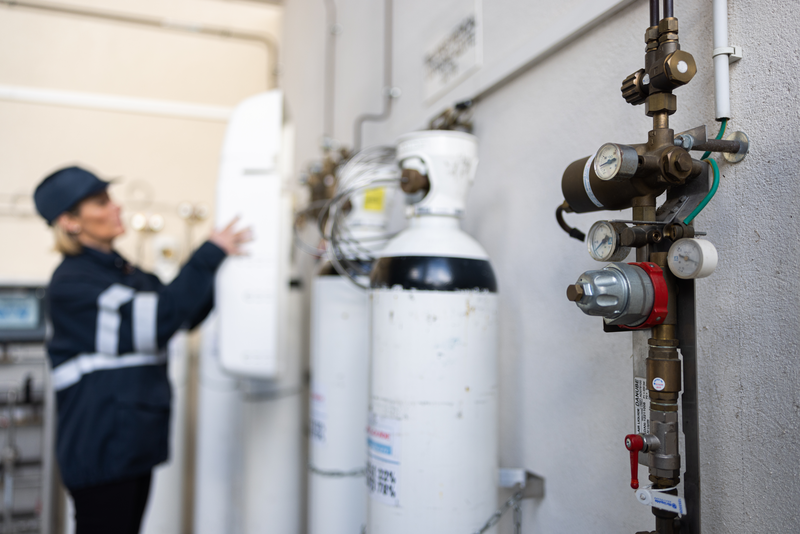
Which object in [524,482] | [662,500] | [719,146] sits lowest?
[524,482]

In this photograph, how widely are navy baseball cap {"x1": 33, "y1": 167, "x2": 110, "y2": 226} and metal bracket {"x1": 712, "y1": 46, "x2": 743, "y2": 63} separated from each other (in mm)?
1352

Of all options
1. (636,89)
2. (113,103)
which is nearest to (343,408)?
(636,89)

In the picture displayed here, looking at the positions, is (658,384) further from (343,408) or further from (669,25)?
(343,408)

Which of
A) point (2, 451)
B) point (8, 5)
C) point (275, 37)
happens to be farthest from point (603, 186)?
point (8, 5)

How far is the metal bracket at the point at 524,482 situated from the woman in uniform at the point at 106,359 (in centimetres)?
80

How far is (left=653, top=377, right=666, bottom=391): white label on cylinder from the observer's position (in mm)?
535

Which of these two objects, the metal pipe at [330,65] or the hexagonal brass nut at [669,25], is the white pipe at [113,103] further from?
the hexagonal brass nut at [669,25]

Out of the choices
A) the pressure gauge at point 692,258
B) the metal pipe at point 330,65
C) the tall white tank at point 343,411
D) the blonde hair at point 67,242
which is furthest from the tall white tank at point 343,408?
the metal pipe at point 330,65

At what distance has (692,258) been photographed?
0.51 m

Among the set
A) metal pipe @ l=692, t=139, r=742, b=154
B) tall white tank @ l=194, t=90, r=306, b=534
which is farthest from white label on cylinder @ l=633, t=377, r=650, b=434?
tall white tank @ l=194, t=90, r=306, b=534

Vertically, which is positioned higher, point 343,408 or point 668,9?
point 668,9

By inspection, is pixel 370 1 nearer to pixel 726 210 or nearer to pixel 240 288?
pixel 240 288

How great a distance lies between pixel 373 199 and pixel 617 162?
713mm

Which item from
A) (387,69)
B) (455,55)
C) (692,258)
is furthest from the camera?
(387,69)
